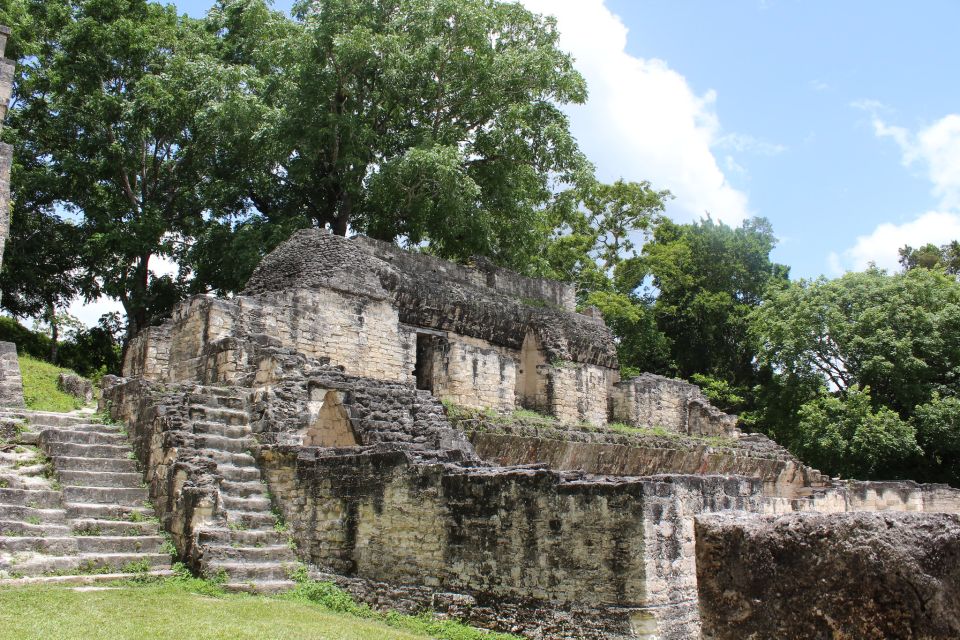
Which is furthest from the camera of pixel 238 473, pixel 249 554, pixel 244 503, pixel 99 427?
pixel 99 427

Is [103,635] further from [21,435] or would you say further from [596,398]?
[596,398]

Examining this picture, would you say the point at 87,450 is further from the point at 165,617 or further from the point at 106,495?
the point at 165,617

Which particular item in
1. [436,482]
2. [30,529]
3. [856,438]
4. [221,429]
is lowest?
[30,529]

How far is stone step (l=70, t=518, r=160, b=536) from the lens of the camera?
9023mm

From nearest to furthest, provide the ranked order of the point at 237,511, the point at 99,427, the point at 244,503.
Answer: the point at 237,511, the point at 244,503, the point at 99,427

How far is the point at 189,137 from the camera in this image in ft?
85.3

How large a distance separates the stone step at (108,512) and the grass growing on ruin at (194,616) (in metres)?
1.19

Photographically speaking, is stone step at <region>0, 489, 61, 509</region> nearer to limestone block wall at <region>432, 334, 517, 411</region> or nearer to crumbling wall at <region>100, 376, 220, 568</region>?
crumbling wall at <region>100, 376, 220, 568</region>

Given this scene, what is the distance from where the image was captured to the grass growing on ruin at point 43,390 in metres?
14.4

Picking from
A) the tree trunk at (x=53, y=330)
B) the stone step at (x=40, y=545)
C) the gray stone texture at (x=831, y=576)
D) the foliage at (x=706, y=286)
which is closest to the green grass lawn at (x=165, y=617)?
the stone step at (x=40, y=545)

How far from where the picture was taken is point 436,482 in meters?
8.48

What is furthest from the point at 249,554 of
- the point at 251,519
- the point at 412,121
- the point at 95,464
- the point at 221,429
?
the point at 412,121

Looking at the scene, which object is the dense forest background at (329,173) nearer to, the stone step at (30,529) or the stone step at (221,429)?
the stone step at (221,429)

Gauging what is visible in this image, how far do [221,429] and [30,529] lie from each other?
270 centimetres
